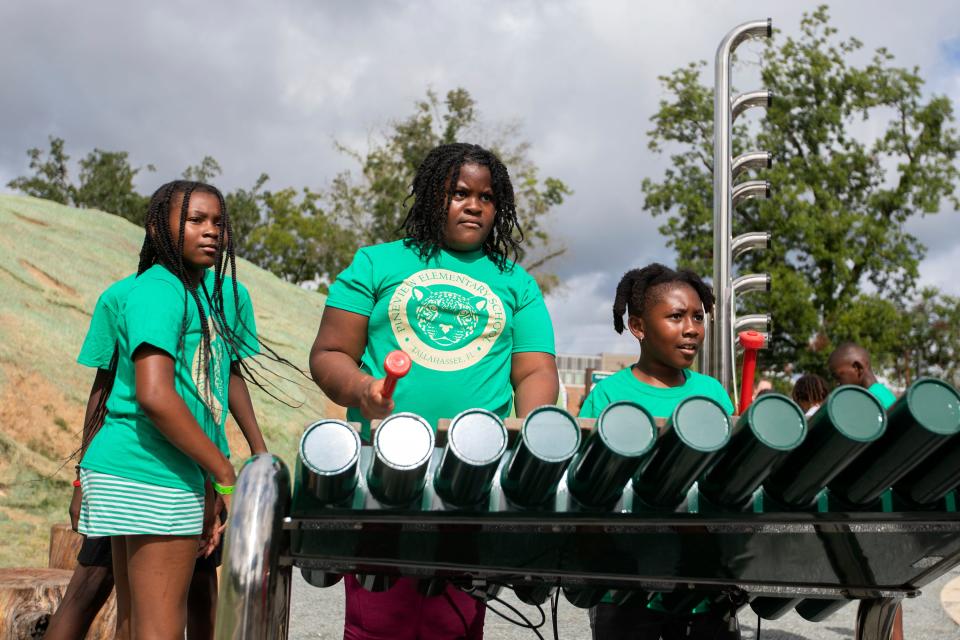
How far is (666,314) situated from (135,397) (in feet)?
4.39

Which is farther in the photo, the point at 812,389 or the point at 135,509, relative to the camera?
the point at 812,389

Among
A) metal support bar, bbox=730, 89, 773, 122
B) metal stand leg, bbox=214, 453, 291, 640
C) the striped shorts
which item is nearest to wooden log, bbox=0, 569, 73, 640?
the striped shorts

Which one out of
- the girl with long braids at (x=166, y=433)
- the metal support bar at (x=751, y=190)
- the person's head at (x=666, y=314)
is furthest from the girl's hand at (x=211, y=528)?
the metal support bar at (x=751, y=190)

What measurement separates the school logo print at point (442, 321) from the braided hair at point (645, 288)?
2.47 ft

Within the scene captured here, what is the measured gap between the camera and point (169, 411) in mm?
2275

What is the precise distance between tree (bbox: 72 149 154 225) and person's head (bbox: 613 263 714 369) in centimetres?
3723

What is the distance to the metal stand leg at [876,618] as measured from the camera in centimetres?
174

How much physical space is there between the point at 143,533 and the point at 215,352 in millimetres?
469

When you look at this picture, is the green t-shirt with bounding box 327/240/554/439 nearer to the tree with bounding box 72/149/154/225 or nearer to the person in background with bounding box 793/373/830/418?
the person in background with bounding box 793/373/830/418

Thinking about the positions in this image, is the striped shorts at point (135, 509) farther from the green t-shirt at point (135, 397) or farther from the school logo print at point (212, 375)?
the school logo print at point (212, 375)

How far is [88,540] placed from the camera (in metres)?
3.03

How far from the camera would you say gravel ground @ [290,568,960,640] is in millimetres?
5609

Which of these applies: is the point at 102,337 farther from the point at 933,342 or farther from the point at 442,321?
the point at 933,342

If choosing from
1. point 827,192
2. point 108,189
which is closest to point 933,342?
point 827,192
